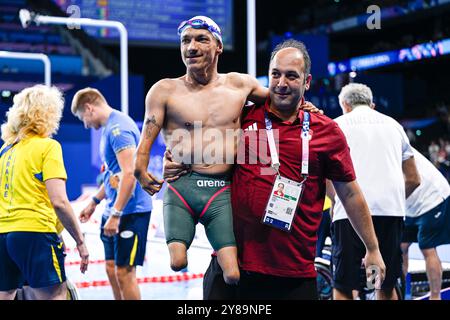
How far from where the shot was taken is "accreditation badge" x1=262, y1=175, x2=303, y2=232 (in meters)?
2.69

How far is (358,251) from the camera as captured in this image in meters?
Result: 4.39

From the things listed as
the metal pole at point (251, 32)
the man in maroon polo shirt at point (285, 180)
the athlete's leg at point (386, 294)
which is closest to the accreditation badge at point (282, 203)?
the man in maroon polo shirt at point (285, 180)

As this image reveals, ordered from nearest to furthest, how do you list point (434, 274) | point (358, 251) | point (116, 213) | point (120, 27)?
1. point (358, 251)
2. point (116, 213)
3. point (434, 274)
4. point (120, 27)

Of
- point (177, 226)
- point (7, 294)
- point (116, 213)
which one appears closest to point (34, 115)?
point (7, 294)

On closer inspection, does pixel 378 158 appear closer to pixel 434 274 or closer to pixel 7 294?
pixel 434 274

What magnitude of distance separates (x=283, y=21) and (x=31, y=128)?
22572mm

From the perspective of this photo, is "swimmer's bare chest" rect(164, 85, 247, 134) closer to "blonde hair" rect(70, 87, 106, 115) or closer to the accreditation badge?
the accreditation badge

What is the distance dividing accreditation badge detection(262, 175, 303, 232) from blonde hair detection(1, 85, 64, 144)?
158 centimetres

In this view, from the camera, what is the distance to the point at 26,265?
368 cm

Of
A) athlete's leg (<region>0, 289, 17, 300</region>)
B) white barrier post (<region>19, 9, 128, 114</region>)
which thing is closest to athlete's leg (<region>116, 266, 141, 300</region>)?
athlete's leg (<region>0, 289, 17, 300</region>)

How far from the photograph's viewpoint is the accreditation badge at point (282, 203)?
2.69m

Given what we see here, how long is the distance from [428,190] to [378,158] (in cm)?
111

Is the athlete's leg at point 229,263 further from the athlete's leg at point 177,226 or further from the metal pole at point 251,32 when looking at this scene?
the metal pole at point 251,32
